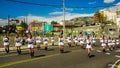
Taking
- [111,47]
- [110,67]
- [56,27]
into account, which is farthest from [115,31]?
[56,27]

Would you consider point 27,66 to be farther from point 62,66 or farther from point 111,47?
point 111,47

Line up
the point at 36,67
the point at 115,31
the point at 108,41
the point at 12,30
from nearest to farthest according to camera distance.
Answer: the point at 36,67 → the point at 108,41 → the point at 115,31 → the point at 12,30

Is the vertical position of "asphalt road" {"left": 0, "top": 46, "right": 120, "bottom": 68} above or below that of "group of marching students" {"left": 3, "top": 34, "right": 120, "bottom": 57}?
below

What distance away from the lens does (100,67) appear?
14.7 meters

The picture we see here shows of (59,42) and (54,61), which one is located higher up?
(59,42)

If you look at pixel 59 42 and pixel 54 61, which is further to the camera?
pixel 59 42

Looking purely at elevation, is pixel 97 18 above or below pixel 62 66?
above

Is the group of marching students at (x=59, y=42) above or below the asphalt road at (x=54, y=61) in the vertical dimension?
above

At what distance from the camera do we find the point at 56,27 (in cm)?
14012

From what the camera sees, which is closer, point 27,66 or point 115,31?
point 27,66

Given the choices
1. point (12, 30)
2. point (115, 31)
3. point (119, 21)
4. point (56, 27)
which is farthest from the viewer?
point (56, 27)

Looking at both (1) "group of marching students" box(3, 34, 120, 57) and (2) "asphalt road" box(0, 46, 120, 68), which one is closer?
(2) "asphalt road" box(0, 46, 120, 68)

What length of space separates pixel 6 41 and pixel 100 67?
42.7 feet

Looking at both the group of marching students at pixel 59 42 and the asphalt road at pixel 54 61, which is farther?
the group of marching students at pixel 59 42
